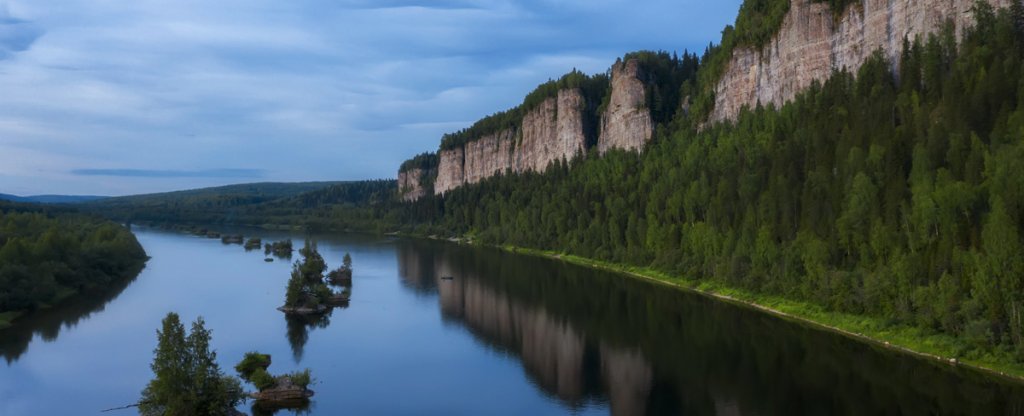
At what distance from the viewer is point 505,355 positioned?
40.6 metres

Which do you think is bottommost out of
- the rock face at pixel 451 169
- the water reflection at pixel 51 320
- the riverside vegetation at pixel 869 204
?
the water reflection at pixel 51 320

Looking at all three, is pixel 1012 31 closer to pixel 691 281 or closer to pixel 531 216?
pixel 691 281

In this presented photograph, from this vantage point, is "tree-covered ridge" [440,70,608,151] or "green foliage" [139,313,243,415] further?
"tree-covered ridge" [440,70,608,151]

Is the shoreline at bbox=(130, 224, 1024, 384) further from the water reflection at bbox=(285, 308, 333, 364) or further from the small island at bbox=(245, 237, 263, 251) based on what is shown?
the small island at bbox=(245, 237, 263, 251)

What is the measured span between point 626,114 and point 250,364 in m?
84.5

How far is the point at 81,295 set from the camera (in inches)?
2292

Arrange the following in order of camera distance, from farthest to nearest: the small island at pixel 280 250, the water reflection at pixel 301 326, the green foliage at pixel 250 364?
1. the small island at pixel 280 250
2. the water reflection at pixel 301 326
3. the green foliage at pixel 250 364

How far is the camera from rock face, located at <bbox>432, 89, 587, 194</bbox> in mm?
131250

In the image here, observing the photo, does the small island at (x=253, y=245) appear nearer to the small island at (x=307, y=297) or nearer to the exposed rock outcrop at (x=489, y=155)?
the small island at (x=307, y=297)

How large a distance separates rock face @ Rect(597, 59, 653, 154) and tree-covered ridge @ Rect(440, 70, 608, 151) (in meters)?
13.6

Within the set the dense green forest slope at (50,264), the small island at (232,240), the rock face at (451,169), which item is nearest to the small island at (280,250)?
the dense green forest slope at (50,264)

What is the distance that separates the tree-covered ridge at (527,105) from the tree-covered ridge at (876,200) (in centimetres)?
5364

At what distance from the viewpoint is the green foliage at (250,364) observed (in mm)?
34781

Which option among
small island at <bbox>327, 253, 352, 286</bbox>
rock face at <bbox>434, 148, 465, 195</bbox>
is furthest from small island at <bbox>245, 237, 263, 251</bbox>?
rock face at <bbox>434, 148, 465, 195</bbox>
